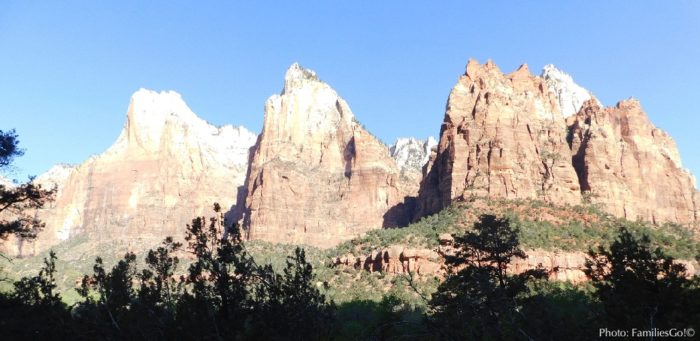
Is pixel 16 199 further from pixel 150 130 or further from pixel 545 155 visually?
pixel 150 130

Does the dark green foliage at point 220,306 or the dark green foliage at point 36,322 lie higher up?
the dark green foliage at point 220,306

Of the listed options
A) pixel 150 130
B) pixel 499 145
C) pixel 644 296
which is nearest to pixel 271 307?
pixel 644 296

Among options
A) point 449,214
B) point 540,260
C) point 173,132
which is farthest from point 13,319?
point 173,132

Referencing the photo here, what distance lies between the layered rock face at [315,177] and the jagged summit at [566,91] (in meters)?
59.6

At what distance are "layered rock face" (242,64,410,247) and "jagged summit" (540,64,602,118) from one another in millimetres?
59628

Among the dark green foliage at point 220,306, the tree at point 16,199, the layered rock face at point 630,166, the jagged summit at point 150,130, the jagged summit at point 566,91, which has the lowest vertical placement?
the dark green foliage at point 220,306

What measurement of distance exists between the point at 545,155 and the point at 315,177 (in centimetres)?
7079

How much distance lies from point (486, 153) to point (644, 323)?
3137 inches

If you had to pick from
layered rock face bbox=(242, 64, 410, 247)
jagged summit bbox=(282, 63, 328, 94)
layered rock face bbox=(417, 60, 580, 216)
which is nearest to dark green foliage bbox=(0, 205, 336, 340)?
layered rock face bbox=(417, 60, 580, 216)

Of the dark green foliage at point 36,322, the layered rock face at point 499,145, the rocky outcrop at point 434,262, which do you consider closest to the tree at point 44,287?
the dark green foliage at point 36,322

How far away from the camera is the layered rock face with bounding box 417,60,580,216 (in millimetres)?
85062

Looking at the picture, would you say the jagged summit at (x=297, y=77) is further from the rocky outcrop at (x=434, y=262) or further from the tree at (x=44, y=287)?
the tree at (x=44, y=287)

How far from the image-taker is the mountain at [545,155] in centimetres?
8650

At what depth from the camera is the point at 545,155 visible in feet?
302
